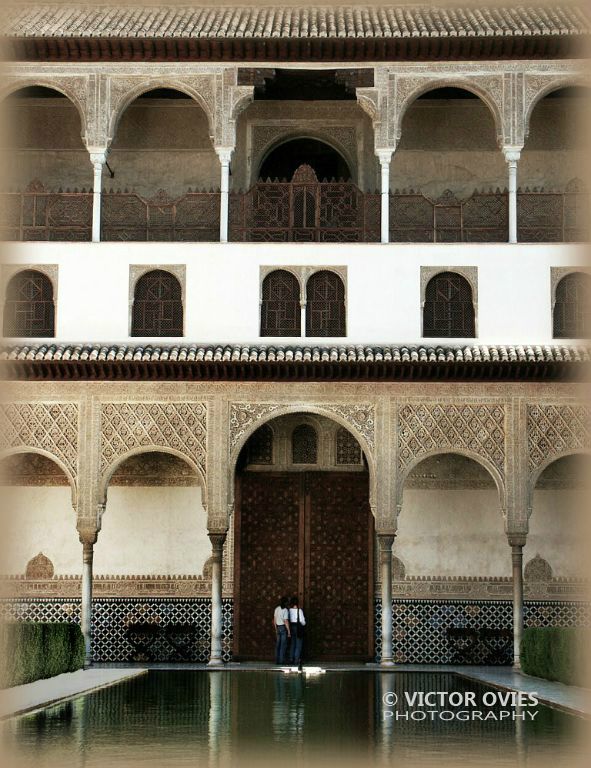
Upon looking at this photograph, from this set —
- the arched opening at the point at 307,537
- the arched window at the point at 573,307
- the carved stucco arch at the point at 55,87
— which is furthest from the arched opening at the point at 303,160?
the arched window at the point at 573,307

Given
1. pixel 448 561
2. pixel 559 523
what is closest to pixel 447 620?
pixel 448 561

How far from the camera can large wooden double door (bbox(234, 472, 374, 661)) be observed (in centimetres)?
2234

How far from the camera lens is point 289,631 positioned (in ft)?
71.0

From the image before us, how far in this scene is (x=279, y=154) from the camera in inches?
934

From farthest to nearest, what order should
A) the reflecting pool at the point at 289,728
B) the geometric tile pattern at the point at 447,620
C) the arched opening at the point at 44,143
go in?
the arched opening at the point at 44,143 → the geometric tile pattern at the point at 447,620 → the reflecting pool at the point at 289,728

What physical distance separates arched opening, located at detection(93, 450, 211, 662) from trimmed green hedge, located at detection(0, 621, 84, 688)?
2467 mm

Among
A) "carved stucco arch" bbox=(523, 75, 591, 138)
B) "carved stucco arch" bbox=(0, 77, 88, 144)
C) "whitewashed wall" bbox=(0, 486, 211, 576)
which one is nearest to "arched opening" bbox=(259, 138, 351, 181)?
"carved stucco arch" bbox=(0, 77, 88, 144)

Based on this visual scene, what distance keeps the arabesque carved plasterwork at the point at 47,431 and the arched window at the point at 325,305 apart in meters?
3.56

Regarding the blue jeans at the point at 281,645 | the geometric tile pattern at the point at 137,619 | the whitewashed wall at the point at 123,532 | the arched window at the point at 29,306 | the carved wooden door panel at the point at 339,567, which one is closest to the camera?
the arched window at the point at 29,306

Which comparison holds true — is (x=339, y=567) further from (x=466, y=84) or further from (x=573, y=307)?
(x=466, y=84)

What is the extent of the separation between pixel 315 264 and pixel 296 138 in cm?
342

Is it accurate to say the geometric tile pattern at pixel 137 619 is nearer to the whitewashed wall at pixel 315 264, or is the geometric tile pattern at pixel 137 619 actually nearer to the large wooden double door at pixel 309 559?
the large wooden double door at pixel 309 559

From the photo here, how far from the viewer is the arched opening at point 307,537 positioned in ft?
73.4

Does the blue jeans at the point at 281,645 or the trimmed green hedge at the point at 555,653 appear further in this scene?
the blue jeans at the point at 281,645
